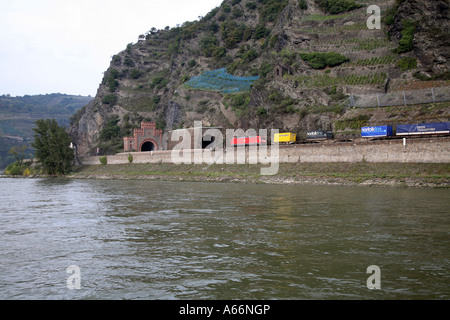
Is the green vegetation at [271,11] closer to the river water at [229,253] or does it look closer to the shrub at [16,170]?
the shrub at [16,170]

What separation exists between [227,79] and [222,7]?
5683 cm

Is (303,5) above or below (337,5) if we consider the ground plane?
above

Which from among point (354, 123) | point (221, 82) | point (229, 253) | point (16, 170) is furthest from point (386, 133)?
point (16, 170)

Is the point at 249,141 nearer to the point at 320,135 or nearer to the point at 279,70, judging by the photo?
the point at 320,135

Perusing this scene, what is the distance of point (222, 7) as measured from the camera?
6132 inches

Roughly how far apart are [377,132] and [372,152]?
583 cm

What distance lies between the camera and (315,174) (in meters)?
49.8

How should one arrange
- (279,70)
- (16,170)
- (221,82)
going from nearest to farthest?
(279,70) → (16,170) → (221,82)

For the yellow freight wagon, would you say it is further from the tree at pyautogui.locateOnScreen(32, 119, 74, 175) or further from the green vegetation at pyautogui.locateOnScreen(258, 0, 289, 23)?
the green vegetation at pyautogui.locateOnScreen(258, 0, 289, 23)

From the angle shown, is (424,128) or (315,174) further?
(315,174)

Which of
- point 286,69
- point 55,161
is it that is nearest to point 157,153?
point 55,161

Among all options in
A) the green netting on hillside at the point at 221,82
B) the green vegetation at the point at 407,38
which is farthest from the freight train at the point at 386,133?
the green netting on hillside at the point at 221,82

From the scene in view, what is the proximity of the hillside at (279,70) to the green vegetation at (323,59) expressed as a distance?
0.79ft
